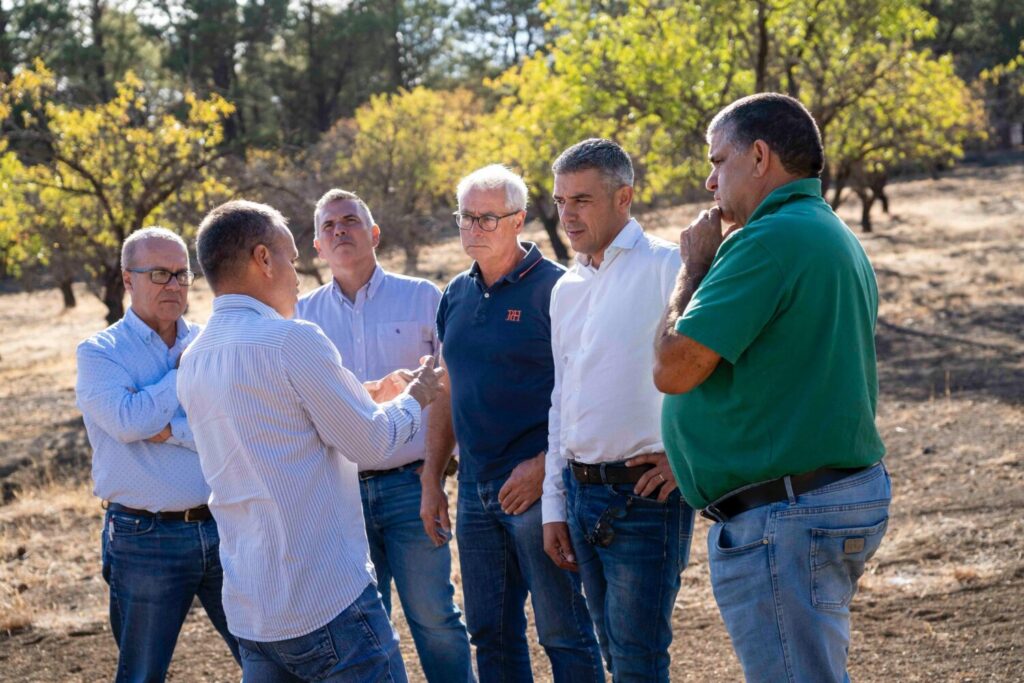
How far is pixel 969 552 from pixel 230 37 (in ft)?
130

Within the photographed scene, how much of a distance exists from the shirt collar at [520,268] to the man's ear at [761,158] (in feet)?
4.37

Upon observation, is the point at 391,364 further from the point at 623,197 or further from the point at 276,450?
the point at 276,450

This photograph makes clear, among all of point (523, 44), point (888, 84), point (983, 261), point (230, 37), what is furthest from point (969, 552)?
point (523, 44)

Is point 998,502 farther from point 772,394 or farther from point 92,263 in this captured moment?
point 92,263

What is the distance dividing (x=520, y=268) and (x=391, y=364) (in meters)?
0.82

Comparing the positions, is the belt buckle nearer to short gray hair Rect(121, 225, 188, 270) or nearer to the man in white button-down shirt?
the man in white button-down shirt

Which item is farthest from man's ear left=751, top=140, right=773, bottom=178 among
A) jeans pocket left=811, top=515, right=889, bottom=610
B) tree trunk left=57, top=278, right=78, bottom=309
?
tree trunk left=57, top=278, right=78, bottom=309

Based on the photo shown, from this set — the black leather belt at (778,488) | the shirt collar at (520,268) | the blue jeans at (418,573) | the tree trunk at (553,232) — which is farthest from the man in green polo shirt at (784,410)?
the tree trunk at (553,232)

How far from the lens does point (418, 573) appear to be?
431 cm

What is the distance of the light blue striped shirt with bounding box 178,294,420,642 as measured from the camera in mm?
3008

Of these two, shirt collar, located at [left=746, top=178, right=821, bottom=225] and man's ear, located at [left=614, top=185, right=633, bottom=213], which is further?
man's ear, located at [left=614, top=185, right=633, bottom=213]

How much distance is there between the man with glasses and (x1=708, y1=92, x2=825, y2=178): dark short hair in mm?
2131

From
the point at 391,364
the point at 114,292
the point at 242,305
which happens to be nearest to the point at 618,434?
the point at 242,305

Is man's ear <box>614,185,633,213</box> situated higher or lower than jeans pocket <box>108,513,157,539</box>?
higher
